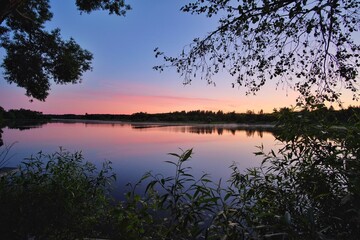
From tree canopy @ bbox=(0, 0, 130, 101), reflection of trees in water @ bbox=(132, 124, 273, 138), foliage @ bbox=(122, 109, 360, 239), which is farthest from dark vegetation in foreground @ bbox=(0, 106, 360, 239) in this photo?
reflection of trees in water @ bbox=(132, 124, 273, 138)

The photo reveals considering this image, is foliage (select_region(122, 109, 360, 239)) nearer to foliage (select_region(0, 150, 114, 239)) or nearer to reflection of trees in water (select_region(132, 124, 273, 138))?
foliage (select_region(0, 150, 114, 239))

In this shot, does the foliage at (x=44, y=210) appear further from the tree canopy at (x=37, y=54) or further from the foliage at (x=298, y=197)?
the tree canopy at (x=37, y=54)

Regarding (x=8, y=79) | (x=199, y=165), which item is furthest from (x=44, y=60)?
(x=199, y=165)

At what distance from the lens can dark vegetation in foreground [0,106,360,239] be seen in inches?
66.8

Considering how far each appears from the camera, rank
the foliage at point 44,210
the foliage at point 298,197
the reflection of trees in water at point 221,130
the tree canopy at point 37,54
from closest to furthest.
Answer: the foliage at point 298,197
the foliage at point 44,210
the tree canopy at point 37,54
the reflection of trees in water at point 221,130

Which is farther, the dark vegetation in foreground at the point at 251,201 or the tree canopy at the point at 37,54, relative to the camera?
the tree canopy at the point at 37,54

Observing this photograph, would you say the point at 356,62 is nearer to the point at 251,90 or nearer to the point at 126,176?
the point at 251,90

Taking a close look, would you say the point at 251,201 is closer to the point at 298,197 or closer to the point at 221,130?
the point at 298,197

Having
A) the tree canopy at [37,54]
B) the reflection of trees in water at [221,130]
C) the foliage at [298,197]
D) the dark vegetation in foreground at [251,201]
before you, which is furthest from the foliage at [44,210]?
the reflection of trees in water at [221,130]

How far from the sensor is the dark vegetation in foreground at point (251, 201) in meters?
1.70

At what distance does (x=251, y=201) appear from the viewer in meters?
2.60

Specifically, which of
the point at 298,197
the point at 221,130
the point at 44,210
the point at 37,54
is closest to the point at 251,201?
the point at 298,197

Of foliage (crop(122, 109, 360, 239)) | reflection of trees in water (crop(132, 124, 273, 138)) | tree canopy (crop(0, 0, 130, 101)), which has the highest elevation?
tree canopy (crop(0, 0, 130, 101))

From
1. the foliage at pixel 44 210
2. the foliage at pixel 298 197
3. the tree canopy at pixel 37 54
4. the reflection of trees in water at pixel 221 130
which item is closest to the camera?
the foliage at pixel 298 197
